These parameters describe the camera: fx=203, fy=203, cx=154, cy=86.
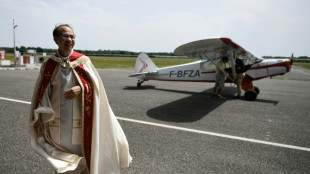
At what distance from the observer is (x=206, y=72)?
9773 millimetres

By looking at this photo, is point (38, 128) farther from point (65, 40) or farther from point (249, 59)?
point (249, 59)

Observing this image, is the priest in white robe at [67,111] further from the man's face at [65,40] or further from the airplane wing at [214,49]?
the airplane wing at [214,49]

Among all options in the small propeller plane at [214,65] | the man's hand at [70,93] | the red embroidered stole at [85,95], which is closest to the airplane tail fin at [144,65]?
the small propeller plane at [214,65]

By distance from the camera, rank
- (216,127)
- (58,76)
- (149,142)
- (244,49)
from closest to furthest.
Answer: (58,76) < (149,142) < (216,127) < (244,49)

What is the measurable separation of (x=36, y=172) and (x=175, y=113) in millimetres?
3831

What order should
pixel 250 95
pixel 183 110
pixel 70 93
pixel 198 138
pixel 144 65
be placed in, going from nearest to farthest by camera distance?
pixel 70 93, pixel 198 138, pixel 183 110, pixel 250 95, pixel 144 65

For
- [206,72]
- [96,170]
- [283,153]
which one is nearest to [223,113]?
[283,153]

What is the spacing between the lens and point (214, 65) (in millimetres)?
9570

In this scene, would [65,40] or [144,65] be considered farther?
[144,65]

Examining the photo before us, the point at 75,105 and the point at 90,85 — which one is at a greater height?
the point at 90,85

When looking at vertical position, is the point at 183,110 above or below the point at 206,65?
below

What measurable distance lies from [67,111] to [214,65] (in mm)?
8606

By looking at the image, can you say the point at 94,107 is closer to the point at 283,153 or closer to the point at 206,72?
the point at 283,153

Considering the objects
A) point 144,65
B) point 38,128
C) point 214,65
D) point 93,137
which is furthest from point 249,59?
point 38,128
